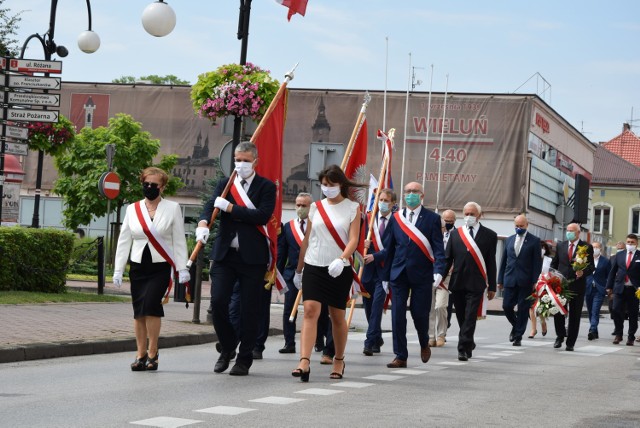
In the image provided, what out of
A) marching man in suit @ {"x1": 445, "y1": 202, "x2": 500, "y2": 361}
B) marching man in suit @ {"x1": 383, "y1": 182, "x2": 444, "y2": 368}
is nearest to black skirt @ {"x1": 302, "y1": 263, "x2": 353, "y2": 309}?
marching man in suit @ {"x1": 383, "y1": 182, "x2": 444, "y2": 368}

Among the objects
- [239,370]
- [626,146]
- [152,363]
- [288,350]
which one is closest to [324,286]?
[239,370]

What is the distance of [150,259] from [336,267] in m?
1.85

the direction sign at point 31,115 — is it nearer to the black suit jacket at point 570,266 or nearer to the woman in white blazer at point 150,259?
the black suit jacket at point 570,266

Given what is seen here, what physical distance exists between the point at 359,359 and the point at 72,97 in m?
53.1

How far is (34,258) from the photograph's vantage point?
67.9ft

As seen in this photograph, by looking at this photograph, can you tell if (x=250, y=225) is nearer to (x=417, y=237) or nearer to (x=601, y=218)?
(x=417, y=237)

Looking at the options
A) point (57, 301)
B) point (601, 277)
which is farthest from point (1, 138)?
point (601, 277)

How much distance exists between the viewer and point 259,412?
343 inches

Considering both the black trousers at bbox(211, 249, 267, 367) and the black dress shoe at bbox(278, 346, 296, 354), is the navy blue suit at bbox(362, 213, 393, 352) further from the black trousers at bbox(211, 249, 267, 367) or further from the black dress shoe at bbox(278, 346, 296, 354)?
the black trousers at bbox(211, 249, 267, 367)

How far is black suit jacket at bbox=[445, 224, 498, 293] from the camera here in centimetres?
1559

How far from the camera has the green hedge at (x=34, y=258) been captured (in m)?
20.1

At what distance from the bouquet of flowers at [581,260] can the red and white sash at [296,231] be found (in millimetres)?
6133

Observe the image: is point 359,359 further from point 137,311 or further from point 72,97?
point 72,97

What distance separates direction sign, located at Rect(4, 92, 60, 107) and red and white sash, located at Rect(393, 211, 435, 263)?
8.80m
